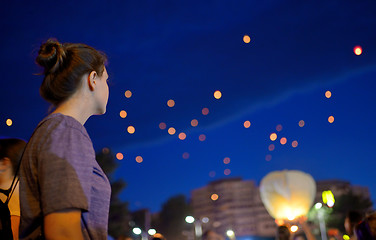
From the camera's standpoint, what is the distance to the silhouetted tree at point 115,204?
25.3 m

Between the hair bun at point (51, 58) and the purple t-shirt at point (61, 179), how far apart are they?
8.7 inches

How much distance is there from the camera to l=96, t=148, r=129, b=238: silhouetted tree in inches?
996

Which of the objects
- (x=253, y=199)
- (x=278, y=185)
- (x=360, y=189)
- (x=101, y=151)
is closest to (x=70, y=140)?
(x=278, y=185)

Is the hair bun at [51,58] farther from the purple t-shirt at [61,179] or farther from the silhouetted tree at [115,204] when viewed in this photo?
the silhouetted tree at [115,204]

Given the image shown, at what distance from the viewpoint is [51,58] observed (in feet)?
4.92

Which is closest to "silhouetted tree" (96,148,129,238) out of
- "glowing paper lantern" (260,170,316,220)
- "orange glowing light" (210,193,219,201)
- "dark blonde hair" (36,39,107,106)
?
"glowing paper lantern" (260,170,316,220)

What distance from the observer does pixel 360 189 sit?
76.9m

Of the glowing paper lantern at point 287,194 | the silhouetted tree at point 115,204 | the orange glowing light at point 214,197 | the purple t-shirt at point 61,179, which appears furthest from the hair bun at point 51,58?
the orange glowing light at point 214,197

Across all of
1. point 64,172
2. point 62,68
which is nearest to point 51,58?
point 62,68

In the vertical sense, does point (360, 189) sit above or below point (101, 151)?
above

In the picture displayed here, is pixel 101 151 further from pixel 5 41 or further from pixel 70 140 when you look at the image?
pixel 70 140

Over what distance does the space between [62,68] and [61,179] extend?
493 millimetres

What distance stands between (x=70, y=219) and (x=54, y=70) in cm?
61

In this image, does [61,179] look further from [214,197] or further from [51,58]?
[214,197]
